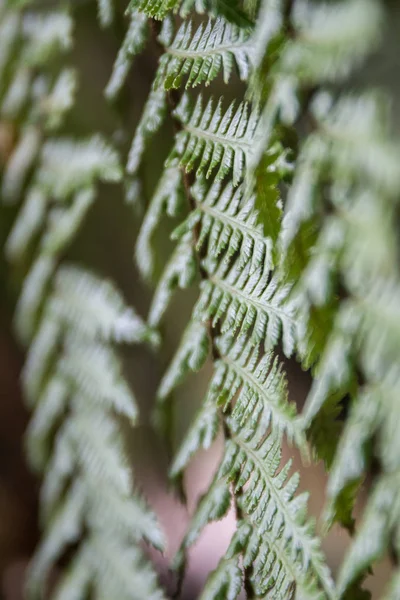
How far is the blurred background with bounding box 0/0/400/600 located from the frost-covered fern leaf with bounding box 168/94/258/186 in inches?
4.5

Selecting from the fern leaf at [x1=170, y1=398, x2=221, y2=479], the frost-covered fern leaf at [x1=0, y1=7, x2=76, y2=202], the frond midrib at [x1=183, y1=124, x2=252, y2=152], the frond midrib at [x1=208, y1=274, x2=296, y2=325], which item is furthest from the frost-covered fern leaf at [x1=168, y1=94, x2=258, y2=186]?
the frost-covered fern leaf at [x1=0, y1=7, x2=76, y2=202]

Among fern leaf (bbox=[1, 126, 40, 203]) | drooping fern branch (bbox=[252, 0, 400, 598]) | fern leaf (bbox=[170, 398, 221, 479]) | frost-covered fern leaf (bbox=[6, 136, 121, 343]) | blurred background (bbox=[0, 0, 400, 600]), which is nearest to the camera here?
drooping fern branch (bbox=[252, 0, 400, 598])

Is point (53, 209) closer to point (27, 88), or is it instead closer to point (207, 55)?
point (27, 88)

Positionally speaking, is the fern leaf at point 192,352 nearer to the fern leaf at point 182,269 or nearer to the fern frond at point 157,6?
the fern leaf at point 182,269

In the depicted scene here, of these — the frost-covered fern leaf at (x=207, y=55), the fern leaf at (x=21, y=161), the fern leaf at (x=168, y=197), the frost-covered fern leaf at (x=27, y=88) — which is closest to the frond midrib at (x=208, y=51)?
the frost-covered fern leaf at (x=207, y=55)

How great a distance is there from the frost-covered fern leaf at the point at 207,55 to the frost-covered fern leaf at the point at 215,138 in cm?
3

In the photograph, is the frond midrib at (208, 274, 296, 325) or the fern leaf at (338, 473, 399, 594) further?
the frond midrib at (208, 274, 296, 325)

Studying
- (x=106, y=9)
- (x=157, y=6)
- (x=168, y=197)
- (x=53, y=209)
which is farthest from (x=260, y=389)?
(x=53, y=209)

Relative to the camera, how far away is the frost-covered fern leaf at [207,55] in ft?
1.54

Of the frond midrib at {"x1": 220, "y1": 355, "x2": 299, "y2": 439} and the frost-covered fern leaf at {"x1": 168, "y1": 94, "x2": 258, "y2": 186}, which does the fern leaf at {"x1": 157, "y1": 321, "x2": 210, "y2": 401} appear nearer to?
the frond midrib at {"x1": 220, "y1": 355, "x2": 299, "y2": 439}

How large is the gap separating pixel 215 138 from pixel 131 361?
71 centimetres

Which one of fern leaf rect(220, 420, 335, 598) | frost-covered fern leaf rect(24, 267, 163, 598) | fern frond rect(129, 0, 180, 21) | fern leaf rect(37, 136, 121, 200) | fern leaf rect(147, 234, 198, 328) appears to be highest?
fern frond rect(129, 0, 180, 21)

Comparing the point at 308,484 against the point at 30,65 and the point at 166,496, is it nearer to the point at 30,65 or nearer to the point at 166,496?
the point at 166,496

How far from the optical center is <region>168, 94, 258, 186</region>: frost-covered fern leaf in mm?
482
